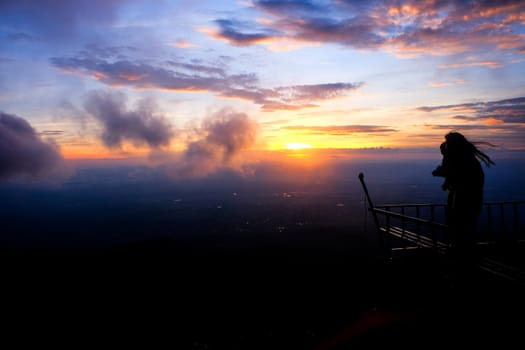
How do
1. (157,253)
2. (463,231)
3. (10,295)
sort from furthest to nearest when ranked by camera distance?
(157,253)
(10,295)
(463,231)

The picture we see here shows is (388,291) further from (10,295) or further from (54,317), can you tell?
(10,295)

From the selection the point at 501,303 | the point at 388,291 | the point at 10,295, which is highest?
the point at 501,303

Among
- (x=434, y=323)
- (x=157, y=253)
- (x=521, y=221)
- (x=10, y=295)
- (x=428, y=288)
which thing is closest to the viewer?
(x=434, y=323)

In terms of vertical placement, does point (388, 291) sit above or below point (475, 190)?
below

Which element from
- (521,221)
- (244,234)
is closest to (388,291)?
(244,234)
